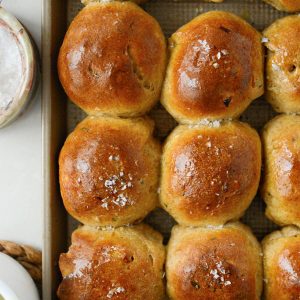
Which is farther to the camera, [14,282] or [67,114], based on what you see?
[67,114]

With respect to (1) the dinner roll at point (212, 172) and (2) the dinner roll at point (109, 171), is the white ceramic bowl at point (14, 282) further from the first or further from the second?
(1) the dinner roll at point (212, 172)

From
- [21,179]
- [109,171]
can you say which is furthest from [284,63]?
[21,179]

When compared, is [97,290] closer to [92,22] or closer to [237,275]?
[237,275]

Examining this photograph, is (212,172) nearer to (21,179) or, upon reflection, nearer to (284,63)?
(284,63)

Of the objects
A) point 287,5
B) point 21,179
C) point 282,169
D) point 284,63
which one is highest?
point 287,5

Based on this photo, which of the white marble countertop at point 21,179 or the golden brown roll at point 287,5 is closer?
the golden brown roll at point 287,5

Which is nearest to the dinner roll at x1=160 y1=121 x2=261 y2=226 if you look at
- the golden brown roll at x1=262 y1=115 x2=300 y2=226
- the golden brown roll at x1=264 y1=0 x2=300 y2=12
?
the golden brown roll at x1=262 y1=115 x2=300 y2=226

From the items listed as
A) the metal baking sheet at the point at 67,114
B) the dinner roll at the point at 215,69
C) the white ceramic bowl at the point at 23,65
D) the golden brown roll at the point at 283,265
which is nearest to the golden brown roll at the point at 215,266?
the golden brown roll at the point at 283,265
